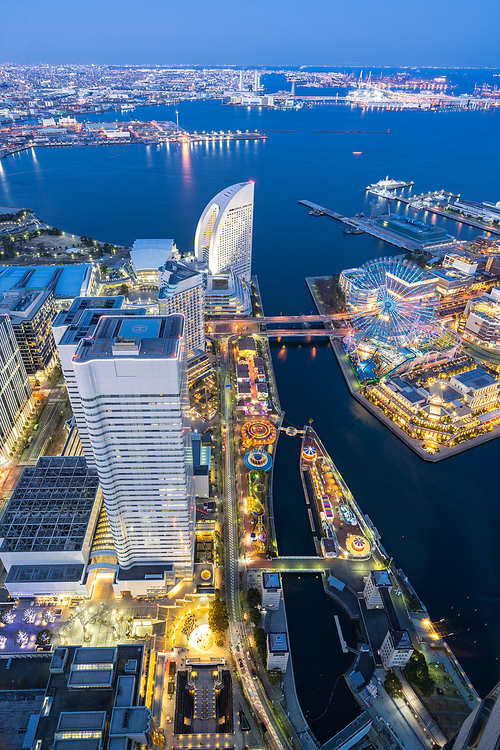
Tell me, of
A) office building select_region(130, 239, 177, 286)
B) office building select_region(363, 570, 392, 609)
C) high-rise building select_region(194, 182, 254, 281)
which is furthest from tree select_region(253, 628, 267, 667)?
high-rise building select_region(194, 182, 254, 281)

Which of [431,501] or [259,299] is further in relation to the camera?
[259,299]

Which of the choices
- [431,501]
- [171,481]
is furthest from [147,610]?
[431,501]

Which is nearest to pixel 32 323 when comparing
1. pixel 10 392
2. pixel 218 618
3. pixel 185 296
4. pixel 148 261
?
pixel 10 392

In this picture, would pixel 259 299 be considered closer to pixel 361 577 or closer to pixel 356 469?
pixel 356 469

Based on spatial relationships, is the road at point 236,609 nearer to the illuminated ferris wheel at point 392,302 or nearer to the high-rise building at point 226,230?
the illuminated ferris wheel at point 392,302

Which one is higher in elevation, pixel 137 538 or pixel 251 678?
pixel 137 538

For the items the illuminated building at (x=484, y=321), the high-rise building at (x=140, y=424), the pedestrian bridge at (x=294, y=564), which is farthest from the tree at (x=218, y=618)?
the illuminated building at (x=484, y=321)
